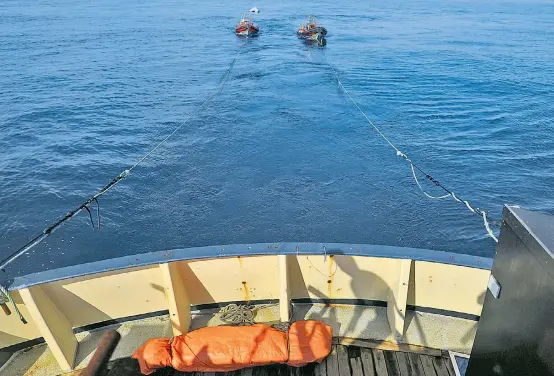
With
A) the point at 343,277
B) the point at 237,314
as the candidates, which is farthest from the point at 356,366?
the point at 237,314

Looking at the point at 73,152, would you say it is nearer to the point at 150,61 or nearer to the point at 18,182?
the point at 18,182

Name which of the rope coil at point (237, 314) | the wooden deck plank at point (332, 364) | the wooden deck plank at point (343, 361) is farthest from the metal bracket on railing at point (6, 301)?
the wooden deck plank at point (343, 361)

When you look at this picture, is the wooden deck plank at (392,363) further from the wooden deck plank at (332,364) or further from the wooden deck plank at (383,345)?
the wooden deck plank at (332,364)

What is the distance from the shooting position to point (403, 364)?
4098 millimetres

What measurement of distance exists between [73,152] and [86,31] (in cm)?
2760

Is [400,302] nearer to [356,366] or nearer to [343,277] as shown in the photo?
[343,277]

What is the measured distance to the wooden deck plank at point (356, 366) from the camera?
4008 millimetres

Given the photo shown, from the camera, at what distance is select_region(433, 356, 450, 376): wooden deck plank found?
3.98 metres

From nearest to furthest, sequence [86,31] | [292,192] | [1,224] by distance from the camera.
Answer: [1,224] < [292,192] < [86,31]

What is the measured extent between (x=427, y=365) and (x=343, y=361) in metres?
0.86

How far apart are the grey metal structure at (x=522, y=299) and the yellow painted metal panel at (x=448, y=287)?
7.86 feet

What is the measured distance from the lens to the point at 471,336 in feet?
14.5

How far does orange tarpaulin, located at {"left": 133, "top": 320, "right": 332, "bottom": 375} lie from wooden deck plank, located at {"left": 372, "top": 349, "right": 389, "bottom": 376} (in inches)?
20.0

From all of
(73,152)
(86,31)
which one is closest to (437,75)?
(73,152)
